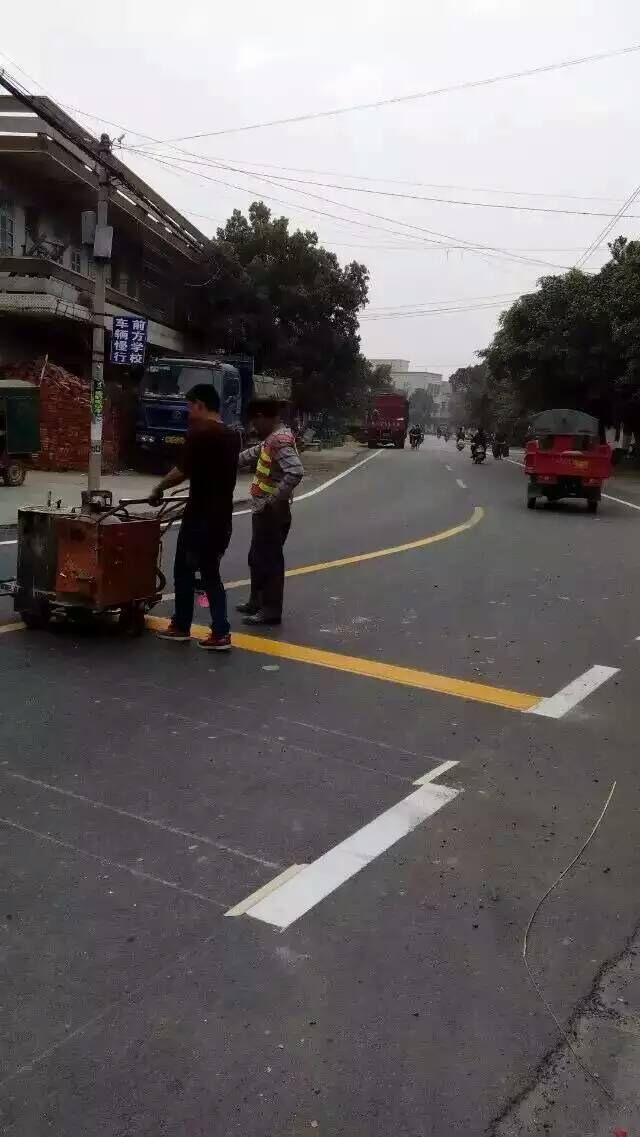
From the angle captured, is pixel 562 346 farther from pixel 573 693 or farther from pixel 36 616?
pixel 36 616

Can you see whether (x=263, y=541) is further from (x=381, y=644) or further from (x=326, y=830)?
(x=326, y=830)

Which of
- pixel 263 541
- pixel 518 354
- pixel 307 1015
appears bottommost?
pixel 307 1015

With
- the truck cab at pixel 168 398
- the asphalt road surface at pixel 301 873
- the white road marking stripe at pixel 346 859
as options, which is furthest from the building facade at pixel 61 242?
the white road marking stripe at pixel 346 859

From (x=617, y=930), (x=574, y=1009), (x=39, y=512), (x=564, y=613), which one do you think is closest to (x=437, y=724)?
(x=617, y=930)

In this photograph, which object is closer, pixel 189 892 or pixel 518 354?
pixel 189 892

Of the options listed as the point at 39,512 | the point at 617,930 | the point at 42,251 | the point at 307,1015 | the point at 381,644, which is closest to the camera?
the point at 307,1015

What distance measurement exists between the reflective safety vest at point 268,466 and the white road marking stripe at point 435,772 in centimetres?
329

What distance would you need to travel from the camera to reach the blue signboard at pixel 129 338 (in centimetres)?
1967

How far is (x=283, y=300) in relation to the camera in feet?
119

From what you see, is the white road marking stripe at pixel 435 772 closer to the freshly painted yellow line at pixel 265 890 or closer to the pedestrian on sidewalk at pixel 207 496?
the freshly painted yellow line at pixel 265 890

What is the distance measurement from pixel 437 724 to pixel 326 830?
1.62 m

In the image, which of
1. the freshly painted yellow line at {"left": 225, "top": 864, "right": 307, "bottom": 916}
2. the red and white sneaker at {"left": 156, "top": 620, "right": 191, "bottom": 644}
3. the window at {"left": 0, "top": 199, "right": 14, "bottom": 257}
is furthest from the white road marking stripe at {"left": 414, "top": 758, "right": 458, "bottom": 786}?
the window at {"left": 0, "top": 199, "right": 14, "bottom": 257}

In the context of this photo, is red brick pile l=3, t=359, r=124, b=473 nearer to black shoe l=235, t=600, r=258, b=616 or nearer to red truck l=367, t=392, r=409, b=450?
black shoe l=235, t=600, r=258, b=616

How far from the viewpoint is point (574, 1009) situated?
9.46 feet
